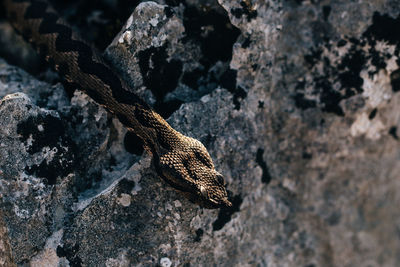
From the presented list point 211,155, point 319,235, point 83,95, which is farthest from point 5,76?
point 319,235

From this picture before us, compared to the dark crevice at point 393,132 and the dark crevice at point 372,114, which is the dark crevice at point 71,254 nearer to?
the dark crevice at point 372,114

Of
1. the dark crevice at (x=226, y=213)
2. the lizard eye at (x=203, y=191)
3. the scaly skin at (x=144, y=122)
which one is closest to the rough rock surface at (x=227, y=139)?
the dark crevice at (x=226, y=213)

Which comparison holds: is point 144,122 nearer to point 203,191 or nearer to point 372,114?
point 203,191

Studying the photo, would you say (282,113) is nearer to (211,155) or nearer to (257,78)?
(257,78)

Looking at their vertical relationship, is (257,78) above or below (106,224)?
above

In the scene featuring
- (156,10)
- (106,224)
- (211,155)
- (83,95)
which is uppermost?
(156,10)

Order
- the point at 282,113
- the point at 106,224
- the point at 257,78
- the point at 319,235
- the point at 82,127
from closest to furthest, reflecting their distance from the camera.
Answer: the point at 106,224 < the point at 82,127 < the point at 257,78 < the point at 282,113 < the point at 319,235

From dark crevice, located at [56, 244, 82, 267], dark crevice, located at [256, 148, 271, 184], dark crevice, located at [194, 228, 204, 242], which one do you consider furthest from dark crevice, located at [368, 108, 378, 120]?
dark crevice, located at [56, 244, 82, 267]
